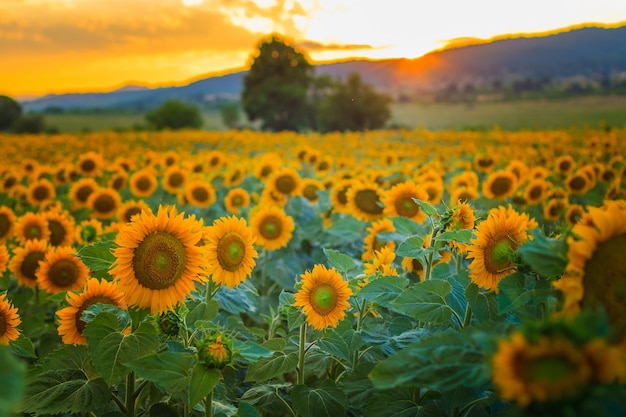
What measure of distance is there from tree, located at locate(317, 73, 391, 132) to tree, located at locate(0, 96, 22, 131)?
25076 millimetres

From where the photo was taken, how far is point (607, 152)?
10.0m

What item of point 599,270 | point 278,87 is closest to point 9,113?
point 278,87

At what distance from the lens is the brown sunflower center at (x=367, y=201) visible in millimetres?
4895

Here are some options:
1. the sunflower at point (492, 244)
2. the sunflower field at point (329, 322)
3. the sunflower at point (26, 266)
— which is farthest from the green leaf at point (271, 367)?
the sunflower at point (26, 266)

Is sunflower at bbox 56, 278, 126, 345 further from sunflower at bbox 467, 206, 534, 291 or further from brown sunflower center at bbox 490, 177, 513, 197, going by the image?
brown sunflower center at bbox 490, 177, 513, 197

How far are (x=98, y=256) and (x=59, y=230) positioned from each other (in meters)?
2.50

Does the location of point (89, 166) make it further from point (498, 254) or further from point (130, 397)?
point (498, 254)

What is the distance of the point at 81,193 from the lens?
20.0 feet

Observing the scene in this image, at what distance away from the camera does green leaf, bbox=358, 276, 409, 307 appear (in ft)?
7.62

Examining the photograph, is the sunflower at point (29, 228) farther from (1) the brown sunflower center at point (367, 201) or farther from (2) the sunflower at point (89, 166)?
(2) the sunflower at point (89, 166)

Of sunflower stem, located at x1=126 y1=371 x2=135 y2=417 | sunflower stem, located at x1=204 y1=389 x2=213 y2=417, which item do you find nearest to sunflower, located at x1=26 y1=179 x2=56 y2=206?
sunflower stem, located at x1=126 y1=371 x2=135 y2=417

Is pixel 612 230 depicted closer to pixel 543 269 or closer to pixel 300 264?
pixel 543 269

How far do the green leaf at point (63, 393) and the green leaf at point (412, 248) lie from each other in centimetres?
132

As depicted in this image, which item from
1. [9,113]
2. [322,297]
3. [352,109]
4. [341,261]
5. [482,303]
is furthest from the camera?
[352,109]
